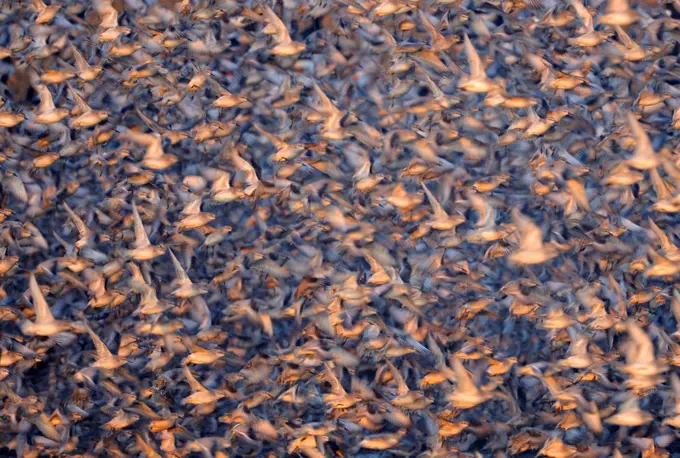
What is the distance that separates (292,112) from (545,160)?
0.52 metres

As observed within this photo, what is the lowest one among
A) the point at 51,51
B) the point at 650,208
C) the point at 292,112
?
the point at 650,208

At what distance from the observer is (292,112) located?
1760 millimetres

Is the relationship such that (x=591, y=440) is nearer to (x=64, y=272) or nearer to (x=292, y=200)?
(x=292, y=200)

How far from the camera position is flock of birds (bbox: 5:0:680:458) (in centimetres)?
167

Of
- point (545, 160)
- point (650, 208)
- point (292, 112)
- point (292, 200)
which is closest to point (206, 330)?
point (292, 200)

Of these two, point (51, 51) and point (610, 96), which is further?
point (51, 51)

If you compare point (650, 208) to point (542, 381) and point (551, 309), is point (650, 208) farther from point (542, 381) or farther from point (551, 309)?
point (542, 381)

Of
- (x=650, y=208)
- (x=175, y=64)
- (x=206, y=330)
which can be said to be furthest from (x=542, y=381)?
(x=175, y=64)

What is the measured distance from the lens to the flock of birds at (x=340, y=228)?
1670 millimetres

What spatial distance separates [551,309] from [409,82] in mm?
535

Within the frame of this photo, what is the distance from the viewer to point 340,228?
1.74 metres

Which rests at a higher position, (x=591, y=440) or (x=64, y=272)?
(x=64, y=272)

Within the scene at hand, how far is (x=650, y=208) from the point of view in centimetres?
166

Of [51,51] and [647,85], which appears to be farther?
[51,51]
